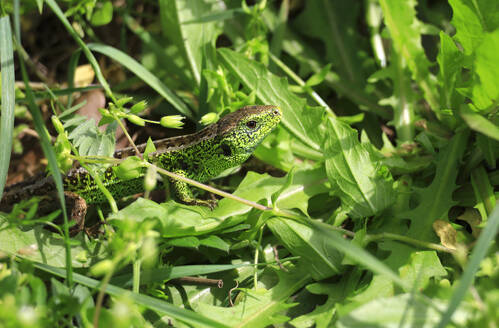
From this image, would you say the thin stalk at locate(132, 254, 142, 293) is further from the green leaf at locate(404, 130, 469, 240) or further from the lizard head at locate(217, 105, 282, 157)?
the green leaf at locate(404, 130, 469, 240)

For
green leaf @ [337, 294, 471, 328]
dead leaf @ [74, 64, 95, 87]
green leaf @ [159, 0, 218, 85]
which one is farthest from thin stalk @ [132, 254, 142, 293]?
dead leaf @ [74, 64, 95, 87]

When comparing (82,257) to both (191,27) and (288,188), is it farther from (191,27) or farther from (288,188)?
(191,27)

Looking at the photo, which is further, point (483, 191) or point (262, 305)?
point (483, 191)

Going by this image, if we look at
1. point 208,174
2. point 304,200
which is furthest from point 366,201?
point 208,174

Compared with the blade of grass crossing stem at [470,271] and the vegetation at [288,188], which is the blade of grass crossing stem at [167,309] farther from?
the blade of grass crossing stem at [470,271]

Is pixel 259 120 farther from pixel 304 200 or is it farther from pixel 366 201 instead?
pixel 366 201

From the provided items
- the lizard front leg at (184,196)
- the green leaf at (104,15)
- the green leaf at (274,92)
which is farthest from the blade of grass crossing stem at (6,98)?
the green leaf at (274,92)

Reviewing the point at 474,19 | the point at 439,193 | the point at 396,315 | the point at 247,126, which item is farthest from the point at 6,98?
the point at 474,19
